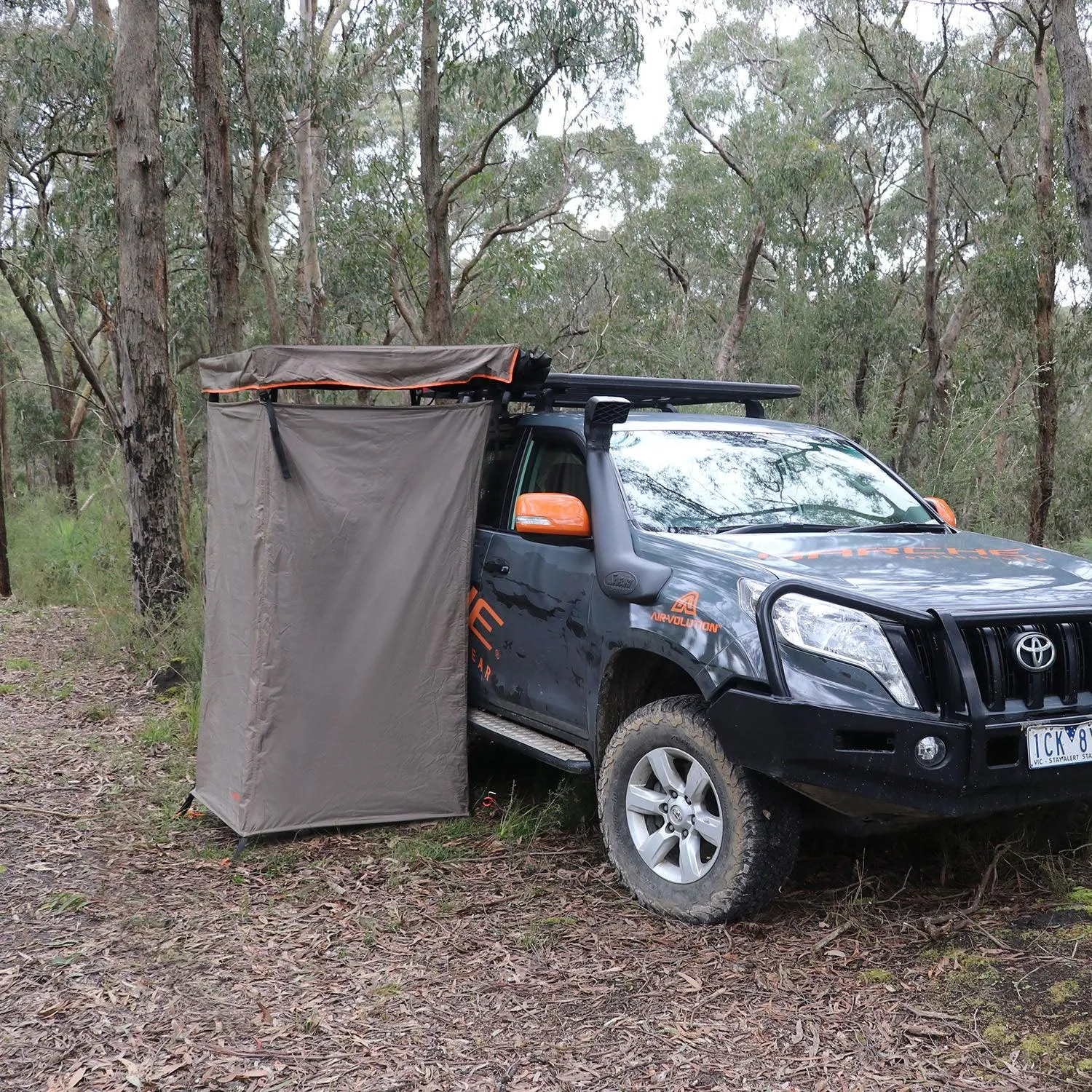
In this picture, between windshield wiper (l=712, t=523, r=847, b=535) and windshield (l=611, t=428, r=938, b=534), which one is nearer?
windshield wiper (l=712, t=523, r=847, b=535)

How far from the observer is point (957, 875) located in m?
4.44

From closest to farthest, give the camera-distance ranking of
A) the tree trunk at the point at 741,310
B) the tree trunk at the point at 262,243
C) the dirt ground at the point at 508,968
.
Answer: the dirt ground at the point at 508,968, the tree trunk at the point at 262,243, the tree trunk at the point at 741,310

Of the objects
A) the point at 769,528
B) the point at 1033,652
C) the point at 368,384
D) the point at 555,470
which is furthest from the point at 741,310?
the point at 1033,652

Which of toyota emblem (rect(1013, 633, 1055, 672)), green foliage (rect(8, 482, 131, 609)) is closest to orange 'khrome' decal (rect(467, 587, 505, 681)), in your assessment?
toyota emblem (rect(1013, 633, 1055, 672))

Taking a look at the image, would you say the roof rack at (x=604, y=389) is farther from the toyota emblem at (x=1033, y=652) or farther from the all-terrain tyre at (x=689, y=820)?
the toyota emblem at (x=1033, y=652)

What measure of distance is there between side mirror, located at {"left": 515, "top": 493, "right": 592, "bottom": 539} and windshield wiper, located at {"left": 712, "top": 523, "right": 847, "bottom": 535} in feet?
1.72

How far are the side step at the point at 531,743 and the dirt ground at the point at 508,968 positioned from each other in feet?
1.35

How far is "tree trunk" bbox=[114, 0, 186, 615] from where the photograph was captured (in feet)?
31.5

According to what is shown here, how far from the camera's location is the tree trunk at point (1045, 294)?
58.6 feet

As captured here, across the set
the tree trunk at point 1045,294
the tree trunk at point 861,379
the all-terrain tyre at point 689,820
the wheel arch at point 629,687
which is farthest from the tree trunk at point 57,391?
the all-terrain tyre at point 689,820

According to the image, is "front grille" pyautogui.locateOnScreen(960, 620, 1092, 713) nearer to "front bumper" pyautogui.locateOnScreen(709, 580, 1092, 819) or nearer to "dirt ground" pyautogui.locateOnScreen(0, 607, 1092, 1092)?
"front bumper" pyautogui.locateOnScreen(709, 580, 1092, 819)

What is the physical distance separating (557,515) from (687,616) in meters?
0.76

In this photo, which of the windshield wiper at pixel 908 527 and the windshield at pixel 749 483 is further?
the windshield wiper at pixel 908 527

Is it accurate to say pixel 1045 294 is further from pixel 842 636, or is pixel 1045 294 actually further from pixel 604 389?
pixel 842 636
